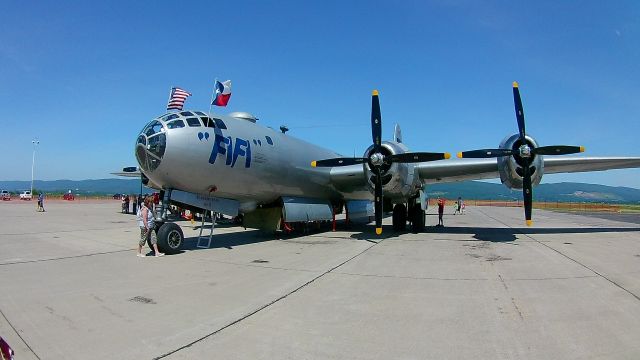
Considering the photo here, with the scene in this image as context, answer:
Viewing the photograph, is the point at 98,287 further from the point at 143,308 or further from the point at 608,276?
the point at 608,276

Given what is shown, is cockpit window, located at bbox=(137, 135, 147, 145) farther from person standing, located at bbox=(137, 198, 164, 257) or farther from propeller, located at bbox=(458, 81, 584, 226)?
propeller, located at bbox=(458, 81, 584, 226)

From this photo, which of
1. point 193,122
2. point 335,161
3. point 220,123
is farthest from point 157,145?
point 335,161

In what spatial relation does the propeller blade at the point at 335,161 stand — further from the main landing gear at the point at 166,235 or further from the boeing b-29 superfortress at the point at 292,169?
the main landing gear at the point at 166,235

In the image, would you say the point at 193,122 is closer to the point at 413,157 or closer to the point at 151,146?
the point at 151,146

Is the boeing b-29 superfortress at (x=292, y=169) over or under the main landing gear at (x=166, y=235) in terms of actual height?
over

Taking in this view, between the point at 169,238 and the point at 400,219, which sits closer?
the point at 169,238

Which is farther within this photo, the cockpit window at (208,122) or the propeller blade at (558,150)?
the propeller blade at (558,150)

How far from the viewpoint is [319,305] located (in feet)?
19.9

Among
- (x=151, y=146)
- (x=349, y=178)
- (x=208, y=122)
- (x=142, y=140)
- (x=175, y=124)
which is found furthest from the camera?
(x=349, y=178)

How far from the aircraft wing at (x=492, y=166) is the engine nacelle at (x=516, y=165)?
121 cm

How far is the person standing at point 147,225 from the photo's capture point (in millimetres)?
10867

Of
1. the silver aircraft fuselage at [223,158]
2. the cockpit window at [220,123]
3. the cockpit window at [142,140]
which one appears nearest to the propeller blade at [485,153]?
the silver aircraft fuselage at [223,158]

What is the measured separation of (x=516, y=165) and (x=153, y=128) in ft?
40.4

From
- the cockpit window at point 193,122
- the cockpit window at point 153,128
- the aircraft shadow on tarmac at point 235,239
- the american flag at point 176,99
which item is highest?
the american flag at point 176,99
